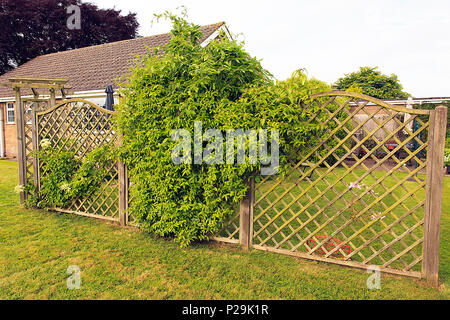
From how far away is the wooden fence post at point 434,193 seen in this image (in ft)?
8.95

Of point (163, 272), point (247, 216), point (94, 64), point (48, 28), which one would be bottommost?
point (163, 272)

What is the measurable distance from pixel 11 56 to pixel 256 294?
25016mm

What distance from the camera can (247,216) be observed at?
3.60 metres

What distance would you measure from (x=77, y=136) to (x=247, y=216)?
10.3 ft

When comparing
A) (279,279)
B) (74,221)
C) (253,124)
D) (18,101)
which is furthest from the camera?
(18,101)

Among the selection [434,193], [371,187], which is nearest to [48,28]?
[371,187]

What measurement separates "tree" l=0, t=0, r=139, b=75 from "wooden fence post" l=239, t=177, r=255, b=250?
22597 mm

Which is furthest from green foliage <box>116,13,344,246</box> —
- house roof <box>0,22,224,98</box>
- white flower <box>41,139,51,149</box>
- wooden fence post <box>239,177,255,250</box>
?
house roof <box>0,22,224,98</box>

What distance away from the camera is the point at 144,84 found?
373cm

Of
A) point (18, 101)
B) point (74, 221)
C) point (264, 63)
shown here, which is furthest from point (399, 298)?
point (18, 101)

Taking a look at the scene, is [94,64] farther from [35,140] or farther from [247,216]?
[247,216]

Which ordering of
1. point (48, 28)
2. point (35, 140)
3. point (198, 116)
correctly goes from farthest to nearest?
point (48, 28)
point (35, 140)
point (198, 116)
